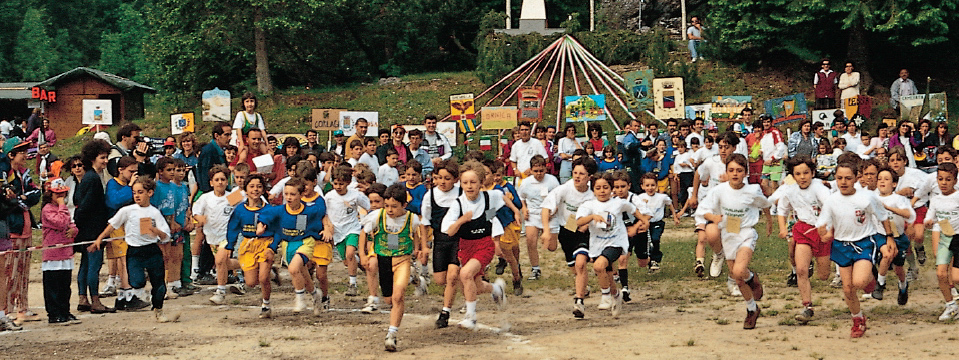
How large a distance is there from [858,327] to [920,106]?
601 inches

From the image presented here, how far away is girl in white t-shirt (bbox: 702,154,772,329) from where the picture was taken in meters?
11.0

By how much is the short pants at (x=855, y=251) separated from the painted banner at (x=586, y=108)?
1318 cm

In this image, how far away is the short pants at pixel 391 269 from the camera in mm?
10648

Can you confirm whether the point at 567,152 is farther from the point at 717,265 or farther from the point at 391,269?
the point at 391,269

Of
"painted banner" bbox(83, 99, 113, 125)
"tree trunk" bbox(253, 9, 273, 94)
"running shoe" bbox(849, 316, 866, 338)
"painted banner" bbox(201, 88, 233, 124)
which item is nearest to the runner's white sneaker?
"running shoe" bbox(849, 316, 866, 338)

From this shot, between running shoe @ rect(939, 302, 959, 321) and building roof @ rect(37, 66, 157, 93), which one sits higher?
building roof @ rect(37, 66, 157, 93)

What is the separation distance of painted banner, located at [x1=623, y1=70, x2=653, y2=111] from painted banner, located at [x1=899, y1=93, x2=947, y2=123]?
5309 millimetres

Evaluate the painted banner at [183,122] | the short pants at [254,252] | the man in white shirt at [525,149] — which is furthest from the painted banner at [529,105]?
the short pants at [254,252]

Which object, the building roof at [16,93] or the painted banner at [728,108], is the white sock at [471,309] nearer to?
the painted banner at [728,108]

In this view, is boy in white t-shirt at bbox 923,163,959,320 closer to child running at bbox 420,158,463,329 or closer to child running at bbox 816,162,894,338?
child running at bbox 816,162,894,338

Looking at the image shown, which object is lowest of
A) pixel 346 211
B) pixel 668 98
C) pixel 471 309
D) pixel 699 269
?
pixel 699 269

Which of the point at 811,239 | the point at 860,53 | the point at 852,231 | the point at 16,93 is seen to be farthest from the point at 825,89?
the point at 16,93

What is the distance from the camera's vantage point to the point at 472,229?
34.9ft

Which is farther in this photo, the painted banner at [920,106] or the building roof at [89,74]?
the building roof at [89,74]
